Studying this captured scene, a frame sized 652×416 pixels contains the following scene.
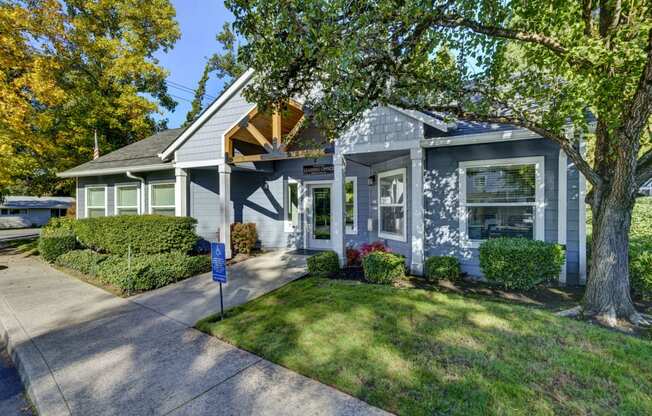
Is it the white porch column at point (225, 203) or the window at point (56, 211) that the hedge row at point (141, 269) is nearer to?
the white porch column at point (225, 203)

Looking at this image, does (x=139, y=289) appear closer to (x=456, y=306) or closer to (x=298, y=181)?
(x=298, y=181)

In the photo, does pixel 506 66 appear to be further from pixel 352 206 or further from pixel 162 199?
pixel 162 199

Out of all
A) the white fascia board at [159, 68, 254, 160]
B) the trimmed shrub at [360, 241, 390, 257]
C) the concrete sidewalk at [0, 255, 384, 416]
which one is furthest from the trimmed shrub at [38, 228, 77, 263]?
the trimmed shrub at [360, 241, 390, 257]

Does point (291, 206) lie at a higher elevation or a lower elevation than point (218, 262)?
higher

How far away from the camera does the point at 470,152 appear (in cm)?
670

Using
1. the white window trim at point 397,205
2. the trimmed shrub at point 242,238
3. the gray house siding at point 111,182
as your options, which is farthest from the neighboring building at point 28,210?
the white window trim at point 397,205

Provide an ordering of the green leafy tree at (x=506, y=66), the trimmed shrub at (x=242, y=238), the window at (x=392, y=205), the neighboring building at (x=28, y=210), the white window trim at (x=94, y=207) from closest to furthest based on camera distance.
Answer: the green leafy tree at (x=506, y=66) < the window at (x=392, y=205) < the trimmed shrub at (x=242, y=238) < the white window trim at (x=94, y=207) < the neighboring building at (x=28, y=210)

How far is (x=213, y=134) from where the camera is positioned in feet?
29.9

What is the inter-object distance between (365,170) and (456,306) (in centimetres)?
543

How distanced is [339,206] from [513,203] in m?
3.83

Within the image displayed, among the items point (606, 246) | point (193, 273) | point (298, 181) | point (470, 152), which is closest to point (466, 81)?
point (470, 152)

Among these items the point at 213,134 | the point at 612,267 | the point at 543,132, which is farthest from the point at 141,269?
the point at 612,267

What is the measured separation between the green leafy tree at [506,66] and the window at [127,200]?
29.0 ft

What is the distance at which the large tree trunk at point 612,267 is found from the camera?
4.14m
